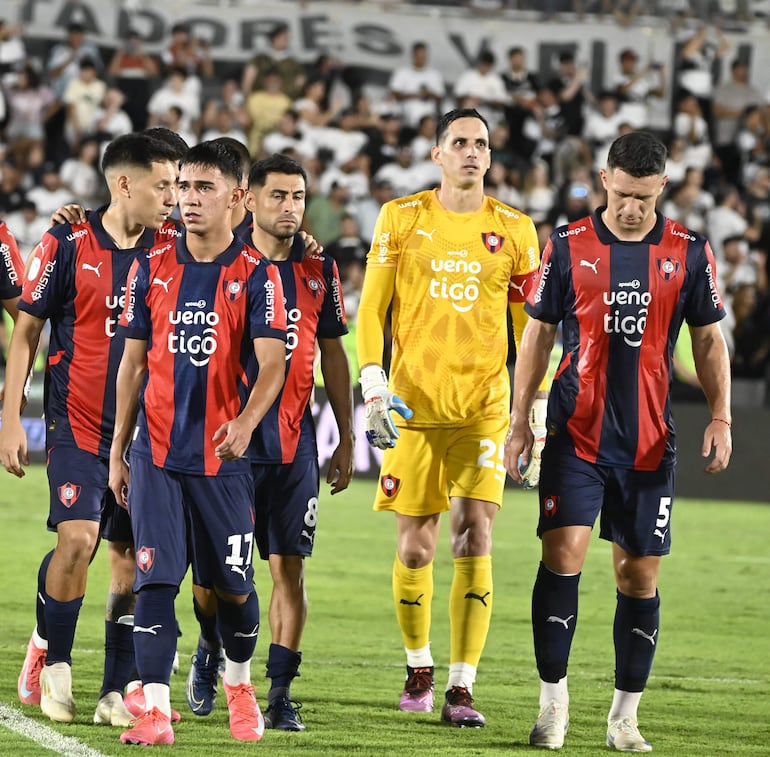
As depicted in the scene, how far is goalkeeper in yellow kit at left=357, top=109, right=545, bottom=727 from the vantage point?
6668 millimetres

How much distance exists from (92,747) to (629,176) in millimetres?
2864

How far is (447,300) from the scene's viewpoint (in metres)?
6.78

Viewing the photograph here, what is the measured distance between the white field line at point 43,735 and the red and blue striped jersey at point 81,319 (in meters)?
1.07

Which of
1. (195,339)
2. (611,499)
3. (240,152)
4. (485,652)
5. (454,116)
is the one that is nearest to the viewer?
(195,339)

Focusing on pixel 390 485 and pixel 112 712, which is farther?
pixel 390 485

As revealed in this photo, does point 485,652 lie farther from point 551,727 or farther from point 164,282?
point 164,282

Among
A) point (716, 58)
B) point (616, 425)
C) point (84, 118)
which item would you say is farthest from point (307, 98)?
point (616, 425)

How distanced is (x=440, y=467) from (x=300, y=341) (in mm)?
938

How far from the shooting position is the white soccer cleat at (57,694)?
576 centimetres

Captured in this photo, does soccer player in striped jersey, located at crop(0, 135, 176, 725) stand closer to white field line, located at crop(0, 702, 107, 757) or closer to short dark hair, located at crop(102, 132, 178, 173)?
short dark hair, located at crop(102, 132, 178, 173)

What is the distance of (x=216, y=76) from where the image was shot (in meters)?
21.3

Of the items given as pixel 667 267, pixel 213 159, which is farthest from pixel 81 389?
pixel 667 267

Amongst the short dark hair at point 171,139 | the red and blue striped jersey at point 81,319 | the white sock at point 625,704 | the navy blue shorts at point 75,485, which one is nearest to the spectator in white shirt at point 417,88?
the short dark hair at point 171,139

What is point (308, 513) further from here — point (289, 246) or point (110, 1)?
point (110, 1)
